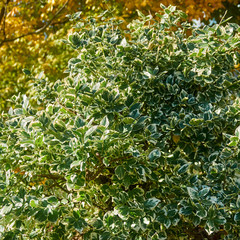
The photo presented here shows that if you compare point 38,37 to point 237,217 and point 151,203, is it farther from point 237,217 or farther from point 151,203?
point 237,217

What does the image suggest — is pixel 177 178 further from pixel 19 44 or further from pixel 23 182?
pixel 19 44

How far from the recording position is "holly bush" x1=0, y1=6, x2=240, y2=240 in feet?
5.72

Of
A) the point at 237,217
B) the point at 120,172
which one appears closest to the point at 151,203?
the point at 120,172

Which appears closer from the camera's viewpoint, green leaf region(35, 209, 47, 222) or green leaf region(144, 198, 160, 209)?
green leaf region(35, 209, 47, 222)

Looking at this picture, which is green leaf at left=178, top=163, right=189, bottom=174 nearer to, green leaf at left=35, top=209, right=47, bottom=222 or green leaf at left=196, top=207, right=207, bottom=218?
green leaf at left=196, top=207, right=207, bottom=218

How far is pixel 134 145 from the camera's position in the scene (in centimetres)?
181

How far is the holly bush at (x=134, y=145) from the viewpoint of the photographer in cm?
174

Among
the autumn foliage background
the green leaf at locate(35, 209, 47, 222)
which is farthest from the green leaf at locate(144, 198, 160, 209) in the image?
the autumn foliage background

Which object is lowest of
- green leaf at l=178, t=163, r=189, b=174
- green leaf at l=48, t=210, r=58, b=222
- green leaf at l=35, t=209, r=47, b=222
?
green leaf at l=178, t=163, r=189, b=174

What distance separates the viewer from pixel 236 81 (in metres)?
2.34

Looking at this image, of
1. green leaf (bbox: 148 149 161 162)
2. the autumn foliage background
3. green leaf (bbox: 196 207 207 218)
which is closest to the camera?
green leaf (bbox: 196 207 207 218)

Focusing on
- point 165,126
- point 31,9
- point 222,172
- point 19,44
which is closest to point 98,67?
point 165,126

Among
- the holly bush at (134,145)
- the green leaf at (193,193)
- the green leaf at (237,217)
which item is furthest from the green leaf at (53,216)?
the green leaf at (237,217)

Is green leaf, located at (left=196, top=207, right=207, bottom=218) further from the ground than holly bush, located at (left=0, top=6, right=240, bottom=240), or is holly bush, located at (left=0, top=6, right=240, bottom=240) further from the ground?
holly bush, located at (left=0, top=6, right=240, bottom=240)
